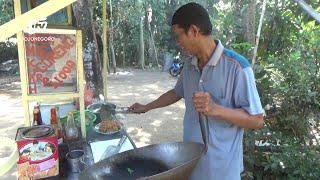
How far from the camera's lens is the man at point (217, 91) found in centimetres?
166

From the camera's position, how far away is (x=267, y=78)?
141 inches

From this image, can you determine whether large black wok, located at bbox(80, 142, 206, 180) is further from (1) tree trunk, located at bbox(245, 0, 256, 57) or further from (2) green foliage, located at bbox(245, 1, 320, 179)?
(1) tree trunk, located at bbox(245, 0, 256, 57)

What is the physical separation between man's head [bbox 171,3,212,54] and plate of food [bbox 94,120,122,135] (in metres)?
0.97

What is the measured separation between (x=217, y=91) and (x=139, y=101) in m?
6.48

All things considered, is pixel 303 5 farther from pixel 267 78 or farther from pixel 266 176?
pixel 266 176

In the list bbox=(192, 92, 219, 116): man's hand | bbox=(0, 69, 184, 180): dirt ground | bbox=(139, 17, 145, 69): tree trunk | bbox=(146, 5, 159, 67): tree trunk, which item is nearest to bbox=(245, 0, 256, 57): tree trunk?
bbox=(0, 69, 184, 180): dirt ground

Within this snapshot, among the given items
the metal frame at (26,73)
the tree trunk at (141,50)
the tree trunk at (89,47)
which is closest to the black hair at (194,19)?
the metal frame at (26,73)

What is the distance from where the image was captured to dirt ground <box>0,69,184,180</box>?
5832 mm

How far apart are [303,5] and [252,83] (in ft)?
4.36

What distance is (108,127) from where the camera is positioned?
244 centimetres

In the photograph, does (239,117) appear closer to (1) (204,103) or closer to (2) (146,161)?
(1) (204,103)

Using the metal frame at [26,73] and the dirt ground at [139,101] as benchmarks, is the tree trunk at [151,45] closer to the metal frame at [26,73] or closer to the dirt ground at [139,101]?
the dirt ground at [139,101]

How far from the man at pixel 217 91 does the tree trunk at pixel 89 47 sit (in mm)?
2749

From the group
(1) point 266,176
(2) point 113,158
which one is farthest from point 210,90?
(1) point 266,176
